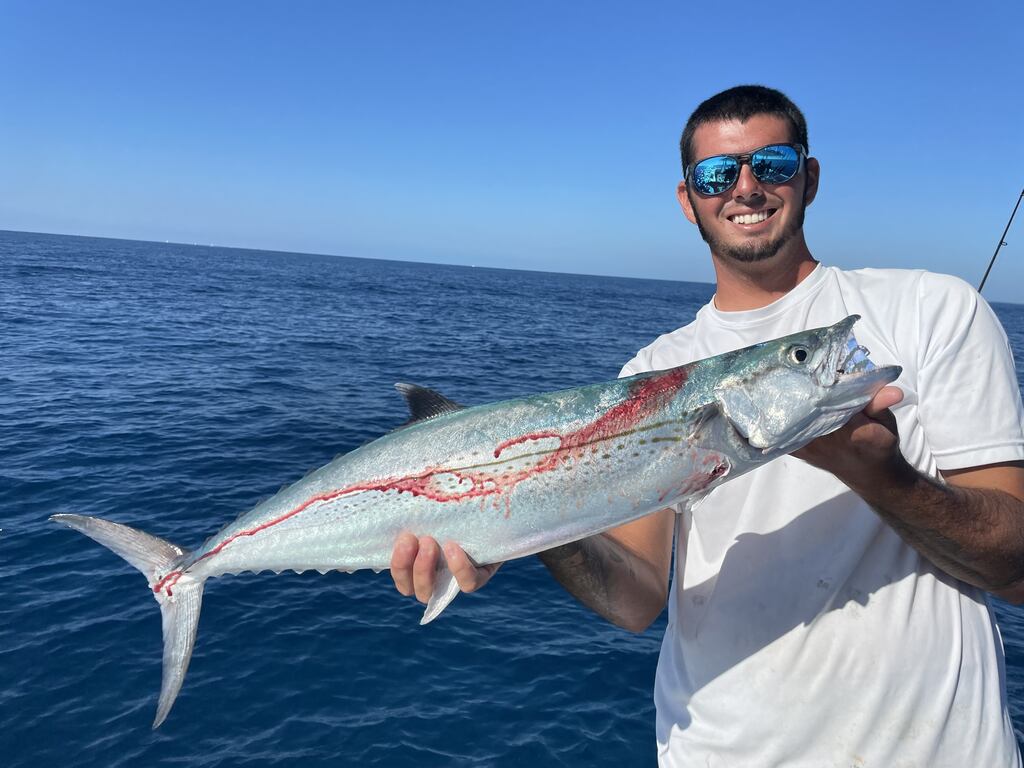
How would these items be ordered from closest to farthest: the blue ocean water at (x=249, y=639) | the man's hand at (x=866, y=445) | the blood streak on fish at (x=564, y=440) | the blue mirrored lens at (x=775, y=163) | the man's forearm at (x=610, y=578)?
Answer: the man's hand at (x=866, y=445) → the blood streak on fish at (x=564, y=440) → the man's forearm at (x=610, y=578) → the blue mirrored lens at (x=775, y=163) → the blue ocean water at (x=249, y=639)

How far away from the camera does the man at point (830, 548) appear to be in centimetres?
260

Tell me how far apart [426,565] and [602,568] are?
0.90m

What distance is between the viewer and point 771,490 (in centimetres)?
309

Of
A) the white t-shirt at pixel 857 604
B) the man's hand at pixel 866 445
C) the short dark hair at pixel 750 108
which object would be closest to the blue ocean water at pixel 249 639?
the white t-shirt at pixel 857 604

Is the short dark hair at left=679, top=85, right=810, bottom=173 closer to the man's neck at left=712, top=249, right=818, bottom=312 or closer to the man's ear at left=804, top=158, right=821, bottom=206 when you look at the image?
the man's ear at left=804, top=158, right=821, bottom=206

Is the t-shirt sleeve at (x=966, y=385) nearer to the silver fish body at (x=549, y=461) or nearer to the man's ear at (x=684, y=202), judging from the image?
the silver fish body at (x=549, y=461)

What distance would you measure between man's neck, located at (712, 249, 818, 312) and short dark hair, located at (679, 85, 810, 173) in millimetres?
660

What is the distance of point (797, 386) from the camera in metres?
2.71

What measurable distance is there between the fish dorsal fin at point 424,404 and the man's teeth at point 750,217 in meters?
1.77

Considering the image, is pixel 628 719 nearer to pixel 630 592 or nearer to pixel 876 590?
pixel 630 592

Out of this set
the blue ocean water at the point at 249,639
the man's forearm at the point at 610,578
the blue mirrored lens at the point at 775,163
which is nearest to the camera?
the man's forearm at the point at 610,578

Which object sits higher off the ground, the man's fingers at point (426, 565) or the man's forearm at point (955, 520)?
the man's forearm at point (955, 520)

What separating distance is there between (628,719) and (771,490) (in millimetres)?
5937

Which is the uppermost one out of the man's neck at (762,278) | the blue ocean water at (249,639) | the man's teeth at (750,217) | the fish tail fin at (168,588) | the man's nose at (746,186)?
the man's nose at (746,186)
